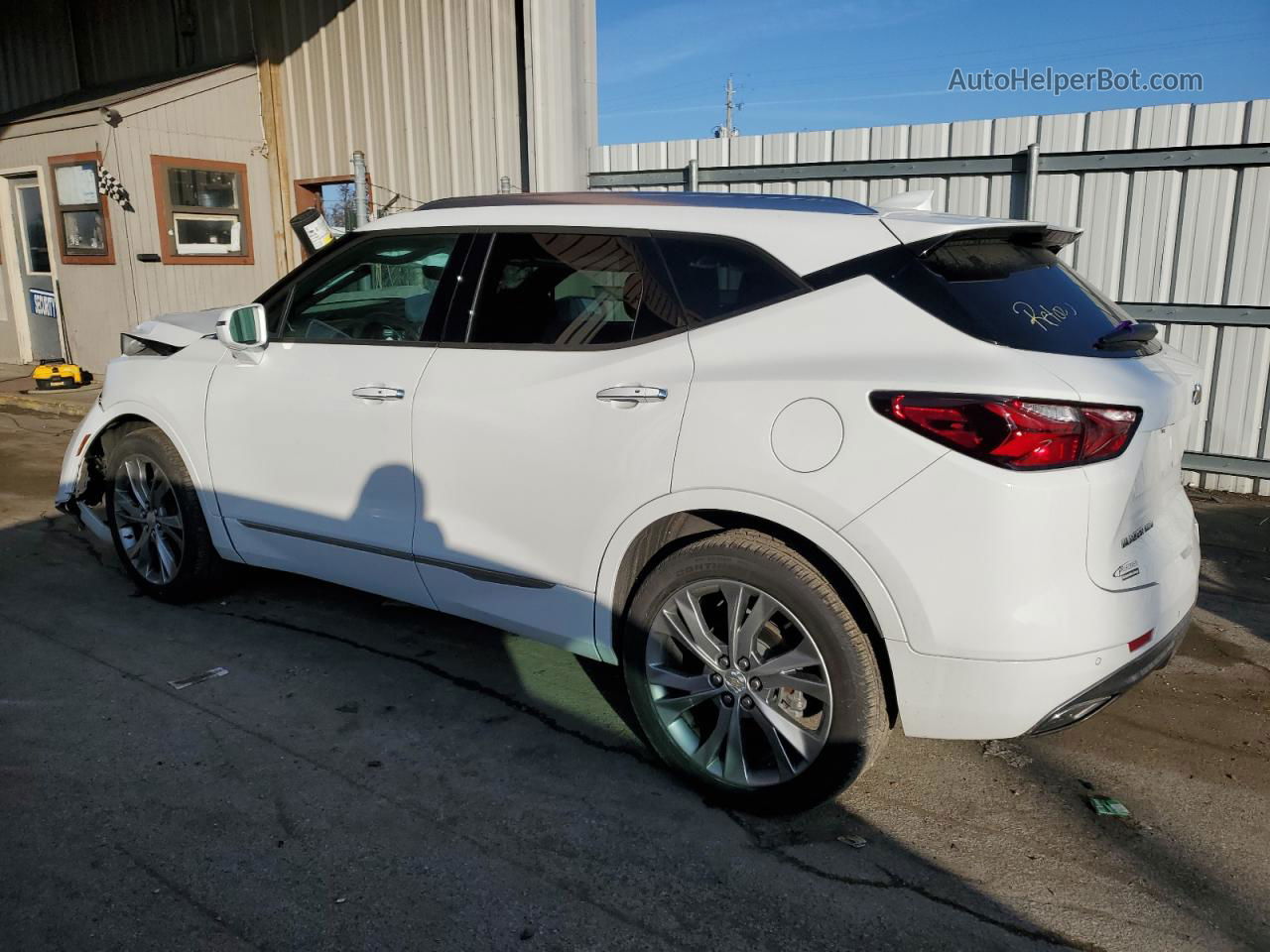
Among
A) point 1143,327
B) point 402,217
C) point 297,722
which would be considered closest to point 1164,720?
point 1143,327

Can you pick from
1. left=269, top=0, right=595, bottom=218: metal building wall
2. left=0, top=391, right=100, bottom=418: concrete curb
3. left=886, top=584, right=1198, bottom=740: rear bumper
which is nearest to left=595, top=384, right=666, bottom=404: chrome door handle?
left=886, top=584, right=1198, bottom=740: rear bumper

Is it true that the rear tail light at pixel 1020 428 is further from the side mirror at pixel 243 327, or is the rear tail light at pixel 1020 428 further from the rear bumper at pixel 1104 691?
the side mirror at pixel 243 327

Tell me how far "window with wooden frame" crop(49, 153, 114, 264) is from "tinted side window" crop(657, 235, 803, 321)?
10361 mm

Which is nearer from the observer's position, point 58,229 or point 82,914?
point 82,914

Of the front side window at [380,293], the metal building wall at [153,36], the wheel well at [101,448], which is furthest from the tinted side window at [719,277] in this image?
the metal building wall at [153,36]

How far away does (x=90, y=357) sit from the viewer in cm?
1216

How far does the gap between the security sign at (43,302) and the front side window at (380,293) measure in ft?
33.9

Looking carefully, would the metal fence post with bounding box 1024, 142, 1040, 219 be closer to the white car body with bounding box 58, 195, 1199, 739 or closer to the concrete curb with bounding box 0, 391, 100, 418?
the white car body with bounding box 58, 195, 1199, 739

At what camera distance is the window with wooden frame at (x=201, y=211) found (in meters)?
11.4

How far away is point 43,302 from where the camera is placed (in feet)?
42.3

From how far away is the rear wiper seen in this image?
284cm

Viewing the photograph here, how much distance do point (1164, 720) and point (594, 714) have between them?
2.14m

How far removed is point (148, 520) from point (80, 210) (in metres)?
8.87

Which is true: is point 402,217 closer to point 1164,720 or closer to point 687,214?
point 687,214
